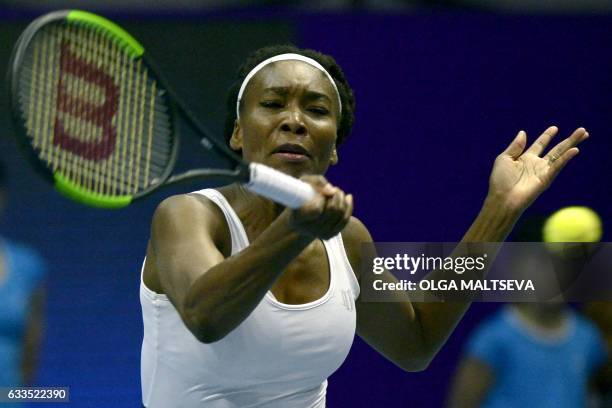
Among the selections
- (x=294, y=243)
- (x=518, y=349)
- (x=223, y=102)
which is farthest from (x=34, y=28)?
(x=223, y=102)

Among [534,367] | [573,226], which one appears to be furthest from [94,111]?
[573,226]

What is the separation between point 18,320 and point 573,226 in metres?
1.53

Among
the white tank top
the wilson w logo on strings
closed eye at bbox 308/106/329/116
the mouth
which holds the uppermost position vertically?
closed eye at bbox 308/106/329/116

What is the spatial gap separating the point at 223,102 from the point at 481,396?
1.29 m

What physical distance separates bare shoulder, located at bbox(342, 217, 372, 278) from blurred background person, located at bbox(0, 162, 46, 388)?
36.4 inches

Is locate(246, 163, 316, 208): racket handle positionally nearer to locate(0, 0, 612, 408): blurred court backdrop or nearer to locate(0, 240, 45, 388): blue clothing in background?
locate(0, 240, 45, 388): blue clothing in background

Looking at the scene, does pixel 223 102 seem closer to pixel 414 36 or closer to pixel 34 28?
pixel 414 36

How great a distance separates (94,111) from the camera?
201 cm

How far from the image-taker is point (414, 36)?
356 cm

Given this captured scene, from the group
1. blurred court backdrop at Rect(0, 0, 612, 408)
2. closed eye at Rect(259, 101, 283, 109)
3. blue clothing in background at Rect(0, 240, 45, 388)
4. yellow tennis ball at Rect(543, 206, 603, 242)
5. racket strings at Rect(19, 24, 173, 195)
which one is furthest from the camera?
blurred court backdrop at Rect(0, 0, 612, 408)

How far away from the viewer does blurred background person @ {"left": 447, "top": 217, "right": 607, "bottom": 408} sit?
276 cm

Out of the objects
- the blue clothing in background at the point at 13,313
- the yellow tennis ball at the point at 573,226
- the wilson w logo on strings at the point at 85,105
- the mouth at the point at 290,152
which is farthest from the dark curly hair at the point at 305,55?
the yellow tennis ball at the point at 573,226

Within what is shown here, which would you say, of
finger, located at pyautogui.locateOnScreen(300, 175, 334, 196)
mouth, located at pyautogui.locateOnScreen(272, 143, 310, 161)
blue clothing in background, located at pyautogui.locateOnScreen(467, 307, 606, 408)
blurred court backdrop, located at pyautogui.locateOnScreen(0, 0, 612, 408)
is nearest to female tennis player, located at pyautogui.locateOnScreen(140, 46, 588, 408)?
mouth, located at pyautogui.locateOnScreen(272, 143, 310, 161)

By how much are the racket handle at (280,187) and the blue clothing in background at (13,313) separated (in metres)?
1.29
